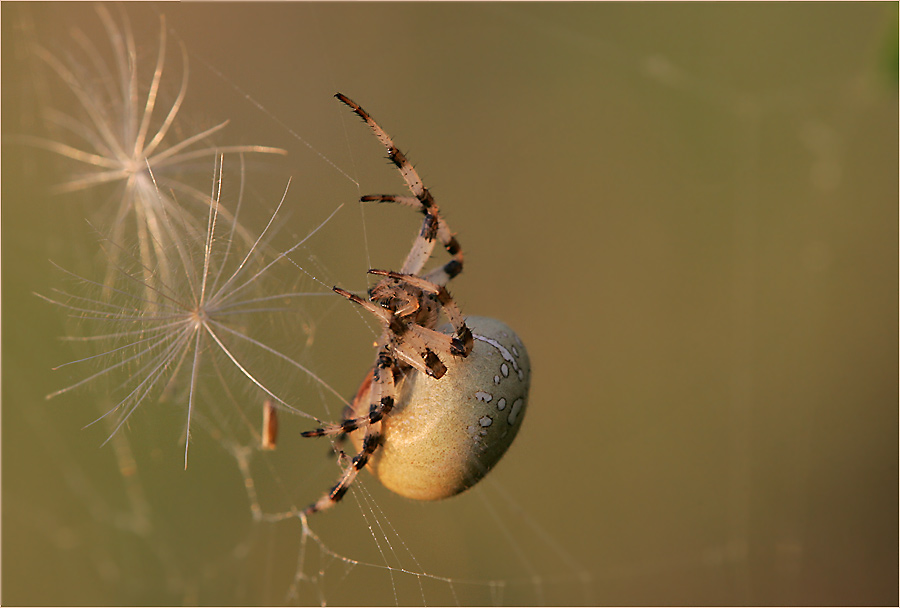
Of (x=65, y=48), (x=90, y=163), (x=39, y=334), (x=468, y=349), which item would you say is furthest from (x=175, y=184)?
(x=39, y=334)

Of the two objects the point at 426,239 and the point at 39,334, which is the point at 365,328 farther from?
the point at 39,334

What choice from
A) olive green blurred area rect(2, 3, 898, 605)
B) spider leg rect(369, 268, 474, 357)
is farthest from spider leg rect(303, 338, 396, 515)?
olive green blurred area rect(2, 3, 898, 605)

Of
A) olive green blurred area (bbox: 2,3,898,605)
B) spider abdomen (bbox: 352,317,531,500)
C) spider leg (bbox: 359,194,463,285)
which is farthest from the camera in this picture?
olive green blurred area (bbox: 2,3,898,605)

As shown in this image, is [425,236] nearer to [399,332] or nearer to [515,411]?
[399,332]

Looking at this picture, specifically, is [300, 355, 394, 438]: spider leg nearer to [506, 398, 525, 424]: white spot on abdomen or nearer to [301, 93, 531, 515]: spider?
[301, 93, 531, 515]: spider

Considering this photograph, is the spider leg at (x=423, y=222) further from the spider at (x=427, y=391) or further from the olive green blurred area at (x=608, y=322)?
the olive green blurred area at (x=608, y=322)

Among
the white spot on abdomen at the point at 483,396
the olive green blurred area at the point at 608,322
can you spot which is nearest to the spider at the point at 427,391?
the white spot on abdomen at the point at 483,396

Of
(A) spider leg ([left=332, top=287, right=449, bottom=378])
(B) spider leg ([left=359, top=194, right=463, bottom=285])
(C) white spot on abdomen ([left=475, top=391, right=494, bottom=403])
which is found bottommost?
(C) white spot on abdomen ([left=475, top=391, right=494, bottom=403])
